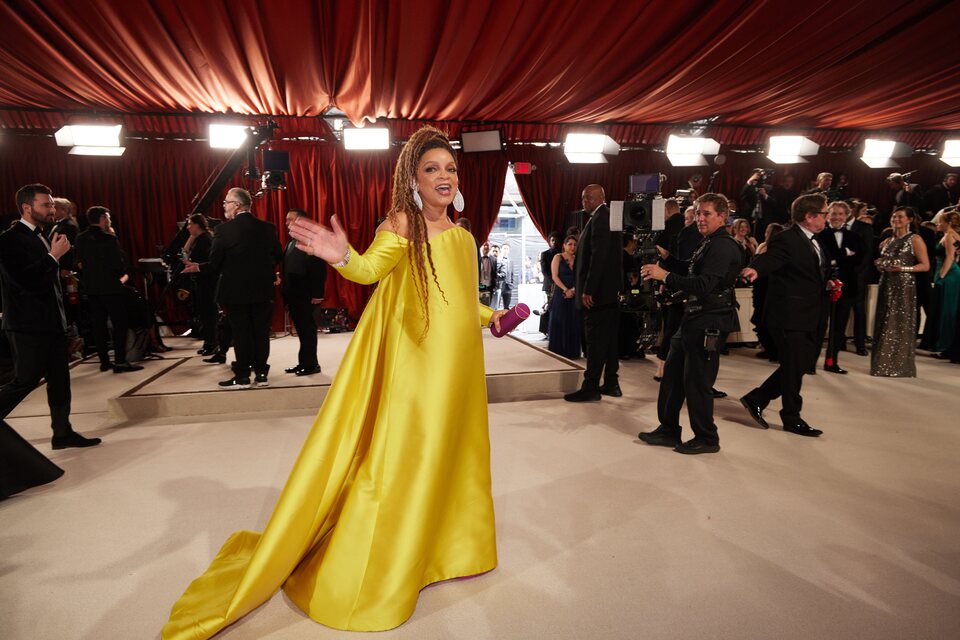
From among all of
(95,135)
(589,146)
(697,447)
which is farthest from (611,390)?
(95,135)

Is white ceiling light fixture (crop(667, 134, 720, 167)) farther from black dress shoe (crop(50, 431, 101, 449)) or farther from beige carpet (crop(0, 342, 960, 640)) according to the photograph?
black dress shoe (crop(50, 431, 101, 449))

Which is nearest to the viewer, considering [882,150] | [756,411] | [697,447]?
[697,447]

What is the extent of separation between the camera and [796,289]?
357 cm

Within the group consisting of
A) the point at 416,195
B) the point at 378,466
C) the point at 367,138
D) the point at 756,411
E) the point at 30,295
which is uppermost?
the point at 367,138

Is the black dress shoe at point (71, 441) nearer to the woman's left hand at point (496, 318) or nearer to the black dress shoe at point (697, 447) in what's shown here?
the woman's left hand at point (496, 318)

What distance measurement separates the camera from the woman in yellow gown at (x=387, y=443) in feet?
5.59

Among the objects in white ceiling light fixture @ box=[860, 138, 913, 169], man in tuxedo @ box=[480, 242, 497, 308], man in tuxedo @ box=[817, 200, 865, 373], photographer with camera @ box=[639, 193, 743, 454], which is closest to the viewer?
photographer with camera @ box=[639, 193, 743, 454]

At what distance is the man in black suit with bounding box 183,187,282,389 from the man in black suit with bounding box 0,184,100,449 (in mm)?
1277

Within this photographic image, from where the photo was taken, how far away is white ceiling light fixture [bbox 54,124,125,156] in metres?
6.96

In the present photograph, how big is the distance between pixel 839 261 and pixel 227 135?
774 centimetres

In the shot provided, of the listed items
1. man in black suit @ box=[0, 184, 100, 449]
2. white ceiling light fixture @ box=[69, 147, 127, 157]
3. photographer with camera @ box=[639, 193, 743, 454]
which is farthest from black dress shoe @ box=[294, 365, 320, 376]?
white ceiling light fixture @ box=[69, 147, 127, 157]

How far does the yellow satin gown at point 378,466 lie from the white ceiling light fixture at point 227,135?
6.62 m

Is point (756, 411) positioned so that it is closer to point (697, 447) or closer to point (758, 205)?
point (697, 447)

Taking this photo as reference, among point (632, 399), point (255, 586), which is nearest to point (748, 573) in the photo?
point (255, 586)
